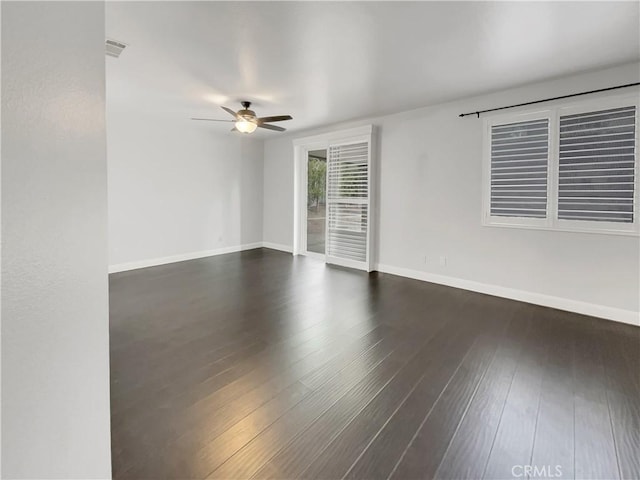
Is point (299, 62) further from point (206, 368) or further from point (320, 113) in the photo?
point (206, 368)

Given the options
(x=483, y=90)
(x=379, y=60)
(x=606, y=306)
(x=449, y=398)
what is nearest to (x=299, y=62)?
(x=379, y=60)

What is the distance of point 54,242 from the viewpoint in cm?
88

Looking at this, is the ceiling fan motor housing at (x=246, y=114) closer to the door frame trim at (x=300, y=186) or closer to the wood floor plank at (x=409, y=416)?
the door frame trim at (x=300, y=186)

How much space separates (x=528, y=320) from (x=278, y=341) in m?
2.49

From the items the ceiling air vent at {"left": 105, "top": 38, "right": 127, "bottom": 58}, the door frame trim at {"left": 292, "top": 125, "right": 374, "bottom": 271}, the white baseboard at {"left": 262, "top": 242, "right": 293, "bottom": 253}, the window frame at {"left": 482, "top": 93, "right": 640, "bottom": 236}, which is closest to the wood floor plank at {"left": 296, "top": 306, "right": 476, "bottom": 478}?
the window frame at {"left": 482, "top": 93, "right": 640, "bottom": 236}

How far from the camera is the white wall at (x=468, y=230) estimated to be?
130 inches

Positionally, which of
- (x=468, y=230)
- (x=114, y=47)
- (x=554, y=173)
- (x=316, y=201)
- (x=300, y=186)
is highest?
(x=114, y=47)

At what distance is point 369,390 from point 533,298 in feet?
8.96

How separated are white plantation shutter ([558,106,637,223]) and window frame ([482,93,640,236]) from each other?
3cm

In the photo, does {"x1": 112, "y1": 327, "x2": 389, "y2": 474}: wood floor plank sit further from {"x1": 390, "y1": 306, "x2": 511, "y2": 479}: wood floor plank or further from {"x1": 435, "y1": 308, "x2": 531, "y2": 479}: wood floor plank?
{"x1": 435, "y1": 308, "x2": 531, "y2": 479}: wood floor plank

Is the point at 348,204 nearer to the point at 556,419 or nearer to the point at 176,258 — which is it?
the point at 176,258

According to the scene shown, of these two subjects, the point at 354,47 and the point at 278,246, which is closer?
the point at 354,47

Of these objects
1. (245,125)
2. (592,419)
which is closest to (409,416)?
(592,419)

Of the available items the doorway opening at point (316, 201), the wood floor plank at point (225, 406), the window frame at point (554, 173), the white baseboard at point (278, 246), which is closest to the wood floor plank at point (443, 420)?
the wood floor plank at point (225, 406)
